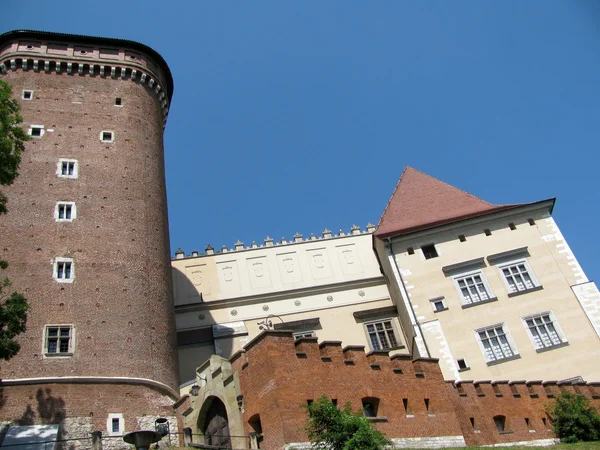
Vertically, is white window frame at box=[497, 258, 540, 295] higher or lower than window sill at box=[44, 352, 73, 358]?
higher

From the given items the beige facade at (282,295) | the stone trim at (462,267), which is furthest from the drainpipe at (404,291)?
the beige facade at (282,295)

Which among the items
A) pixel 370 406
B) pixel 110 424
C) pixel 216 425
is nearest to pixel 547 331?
pixel 370 406

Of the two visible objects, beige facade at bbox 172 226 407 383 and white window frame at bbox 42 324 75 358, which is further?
beige facade at bbox 172 226 407 383

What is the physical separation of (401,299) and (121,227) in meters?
14.3

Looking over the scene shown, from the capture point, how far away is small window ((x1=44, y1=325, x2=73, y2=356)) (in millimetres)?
24000

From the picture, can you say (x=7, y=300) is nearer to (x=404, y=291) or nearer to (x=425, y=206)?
(x=404, y=291)

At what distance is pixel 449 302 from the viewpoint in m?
31.1

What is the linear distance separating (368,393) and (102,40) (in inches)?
1025

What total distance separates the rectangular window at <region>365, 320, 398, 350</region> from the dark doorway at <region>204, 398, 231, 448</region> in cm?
1450

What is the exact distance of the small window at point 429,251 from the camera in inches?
1291

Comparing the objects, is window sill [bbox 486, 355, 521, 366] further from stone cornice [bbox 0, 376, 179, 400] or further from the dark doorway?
stone cornice [bbox 0, 376, 179, 400]

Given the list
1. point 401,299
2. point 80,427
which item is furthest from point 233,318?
point 80,427

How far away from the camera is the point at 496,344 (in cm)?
2964

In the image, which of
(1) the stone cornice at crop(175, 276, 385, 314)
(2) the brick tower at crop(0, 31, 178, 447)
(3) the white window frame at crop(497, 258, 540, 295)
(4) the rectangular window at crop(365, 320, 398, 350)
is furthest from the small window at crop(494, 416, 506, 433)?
(1) the stone cornice at crop(175, 276, 385, 314)
